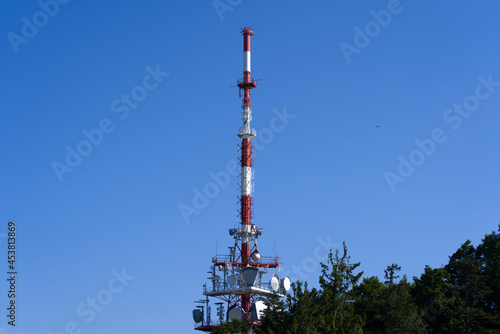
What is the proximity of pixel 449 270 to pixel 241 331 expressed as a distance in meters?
28.5

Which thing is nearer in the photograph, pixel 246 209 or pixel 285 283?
pixel 285 283

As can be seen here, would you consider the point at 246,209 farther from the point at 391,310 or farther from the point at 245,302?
the point at 391,310

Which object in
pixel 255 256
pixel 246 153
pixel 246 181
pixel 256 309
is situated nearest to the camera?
pixel 256 309

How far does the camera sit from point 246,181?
8731cm

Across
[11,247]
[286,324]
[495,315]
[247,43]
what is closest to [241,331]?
[286,324]

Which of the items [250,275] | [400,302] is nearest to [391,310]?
[400,302]

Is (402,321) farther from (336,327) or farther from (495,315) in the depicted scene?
(495,315)

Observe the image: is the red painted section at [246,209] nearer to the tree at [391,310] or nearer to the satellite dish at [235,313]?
the satellite dish at [235,313]

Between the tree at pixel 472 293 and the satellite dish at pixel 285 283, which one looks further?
the satellite dish at pixel 285 283

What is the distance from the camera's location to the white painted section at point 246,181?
87.2 meters

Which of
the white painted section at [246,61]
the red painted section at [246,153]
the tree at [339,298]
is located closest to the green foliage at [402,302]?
the tree at [339,298]

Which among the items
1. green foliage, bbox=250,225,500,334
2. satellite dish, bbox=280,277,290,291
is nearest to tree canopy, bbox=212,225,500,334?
green foliage, bbox=250,225,500,334

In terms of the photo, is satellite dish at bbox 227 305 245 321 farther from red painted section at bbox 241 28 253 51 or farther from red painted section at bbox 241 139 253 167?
red painted section at bbox 241 28 253 51

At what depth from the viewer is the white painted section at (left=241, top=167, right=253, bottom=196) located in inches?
3433
